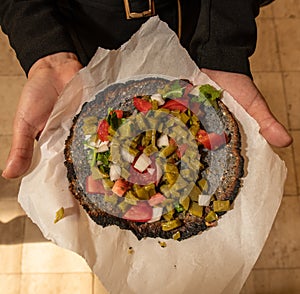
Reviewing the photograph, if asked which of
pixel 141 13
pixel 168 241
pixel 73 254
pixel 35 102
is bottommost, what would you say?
pixel 73 254

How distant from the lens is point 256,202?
3.14ft

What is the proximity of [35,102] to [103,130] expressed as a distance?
0.53ft

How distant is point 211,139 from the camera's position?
38.9 inches

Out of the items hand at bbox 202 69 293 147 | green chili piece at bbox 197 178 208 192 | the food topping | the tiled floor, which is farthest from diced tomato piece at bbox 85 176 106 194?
the tiled floor

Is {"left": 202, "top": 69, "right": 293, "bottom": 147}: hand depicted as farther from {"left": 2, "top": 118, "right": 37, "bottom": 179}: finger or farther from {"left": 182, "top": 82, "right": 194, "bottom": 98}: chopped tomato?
{"left": 2, "top": 118, "right": 37, "bottom": 179}: finger

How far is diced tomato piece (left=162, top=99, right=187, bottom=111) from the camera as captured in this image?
1.00 meters

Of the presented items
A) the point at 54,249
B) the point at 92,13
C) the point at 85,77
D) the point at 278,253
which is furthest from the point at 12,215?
the point at 278,253

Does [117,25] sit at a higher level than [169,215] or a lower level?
higher

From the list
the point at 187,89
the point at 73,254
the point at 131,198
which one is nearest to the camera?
the point at 131,198

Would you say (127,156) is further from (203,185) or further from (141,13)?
(141,13)

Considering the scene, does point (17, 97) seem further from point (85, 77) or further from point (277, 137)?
point (277, 137)

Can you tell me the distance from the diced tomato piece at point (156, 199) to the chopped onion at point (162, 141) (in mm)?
106

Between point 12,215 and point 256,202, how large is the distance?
0.90 metres

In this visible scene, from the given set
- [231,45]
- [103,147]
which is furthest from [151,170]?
[231,45]
